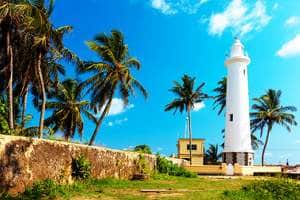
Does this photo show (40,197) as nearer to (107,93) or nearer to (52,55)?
(52,55)

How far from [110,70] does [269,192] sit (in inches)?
699

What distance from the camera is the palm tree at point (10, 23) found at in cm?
2011

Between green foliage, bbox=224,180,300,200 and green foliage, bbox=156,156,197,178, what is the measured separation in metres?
10.9

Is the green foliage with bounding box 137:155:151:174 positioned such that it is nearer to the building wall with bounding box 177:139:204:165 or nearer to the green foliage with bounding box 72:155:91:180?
the green foliage with bounding box 72:155:91:180

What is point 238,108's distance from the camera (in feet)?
145

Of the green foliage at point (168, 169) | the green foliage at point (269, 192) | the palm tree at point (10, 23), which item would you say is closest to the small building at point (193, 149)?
the green foliage at point (168, 169)

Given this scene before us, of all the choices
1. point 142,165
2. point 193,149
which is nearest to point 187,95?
point 193,149

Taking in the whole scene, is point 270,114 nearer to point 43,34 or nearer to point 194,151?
point 194,151

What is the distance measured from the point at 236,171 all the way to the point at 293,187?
21.2 meters

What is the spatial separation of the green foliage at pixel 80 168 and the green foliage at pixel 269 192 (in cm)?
489

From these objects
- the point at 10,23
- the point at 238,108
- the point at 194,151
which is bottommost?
the point at 194,151

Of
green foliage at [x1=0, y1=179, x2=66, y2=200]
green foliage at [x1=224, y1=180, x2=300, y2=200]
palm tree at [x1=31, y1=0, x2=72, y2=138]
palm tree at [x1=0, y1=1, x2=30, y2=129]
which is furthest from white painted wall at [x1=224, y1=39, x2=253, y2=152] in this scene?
green foliage at [x1=0, y1=179, x2=66, y2=200]

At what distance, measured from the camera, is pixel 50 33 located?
22672 millimetres

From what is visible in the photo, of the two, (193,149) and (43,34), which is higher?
(43,34)
